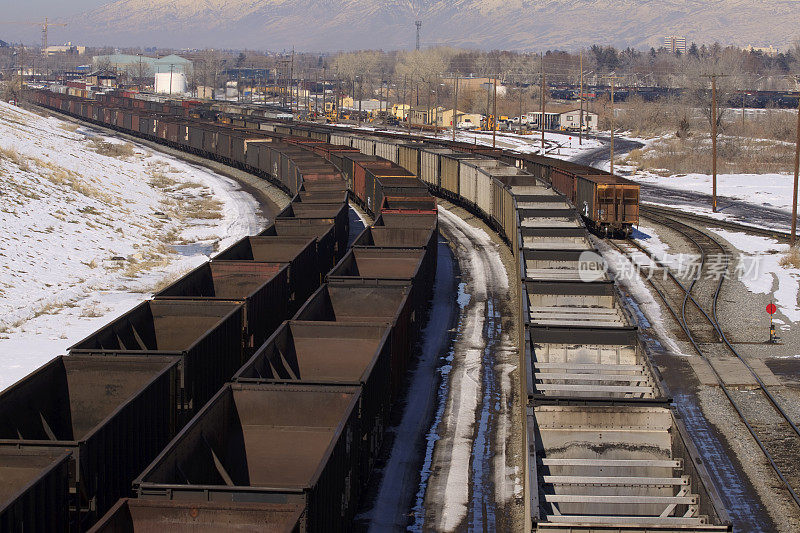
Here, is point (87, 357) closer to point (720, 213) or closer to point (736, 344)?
point (736, 344)

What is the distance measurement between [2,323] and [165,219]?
76.1 ft

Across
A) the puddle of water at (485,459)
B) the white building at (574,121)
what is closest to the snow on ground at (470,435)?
the puddle of water at (485,459)

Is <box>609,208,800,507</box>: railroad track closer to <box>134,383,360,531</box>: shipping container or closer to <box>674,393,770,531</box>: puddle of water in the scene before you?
<box>674,393,770,531</box>: puddle of water

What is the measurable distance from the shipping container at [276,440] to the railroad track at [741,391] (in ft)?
29.5

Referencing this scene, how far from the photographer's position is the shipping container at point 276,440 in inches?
505

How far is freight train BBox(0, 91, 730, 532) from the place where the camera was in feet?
36.2

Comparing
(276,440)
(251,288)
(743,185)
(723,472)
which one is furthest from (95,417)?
(743,185)

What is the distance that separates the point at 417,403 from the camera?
2164 cm

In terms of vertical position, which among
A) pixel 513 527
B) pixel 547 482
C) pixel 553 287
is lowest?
pixel 513 527

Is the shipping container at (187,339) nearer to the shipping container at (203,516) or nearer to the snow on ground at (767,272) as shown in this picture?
the shipping container at (203,516)

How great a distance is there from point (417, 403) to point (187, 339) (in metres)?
5.88

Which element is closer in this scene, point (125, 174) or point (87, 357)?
point (87, 357)

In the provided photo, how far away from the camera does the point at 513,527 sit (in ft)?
50.7

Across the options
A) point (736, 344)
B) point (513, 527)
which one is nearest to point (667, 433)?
point (513, 527)
